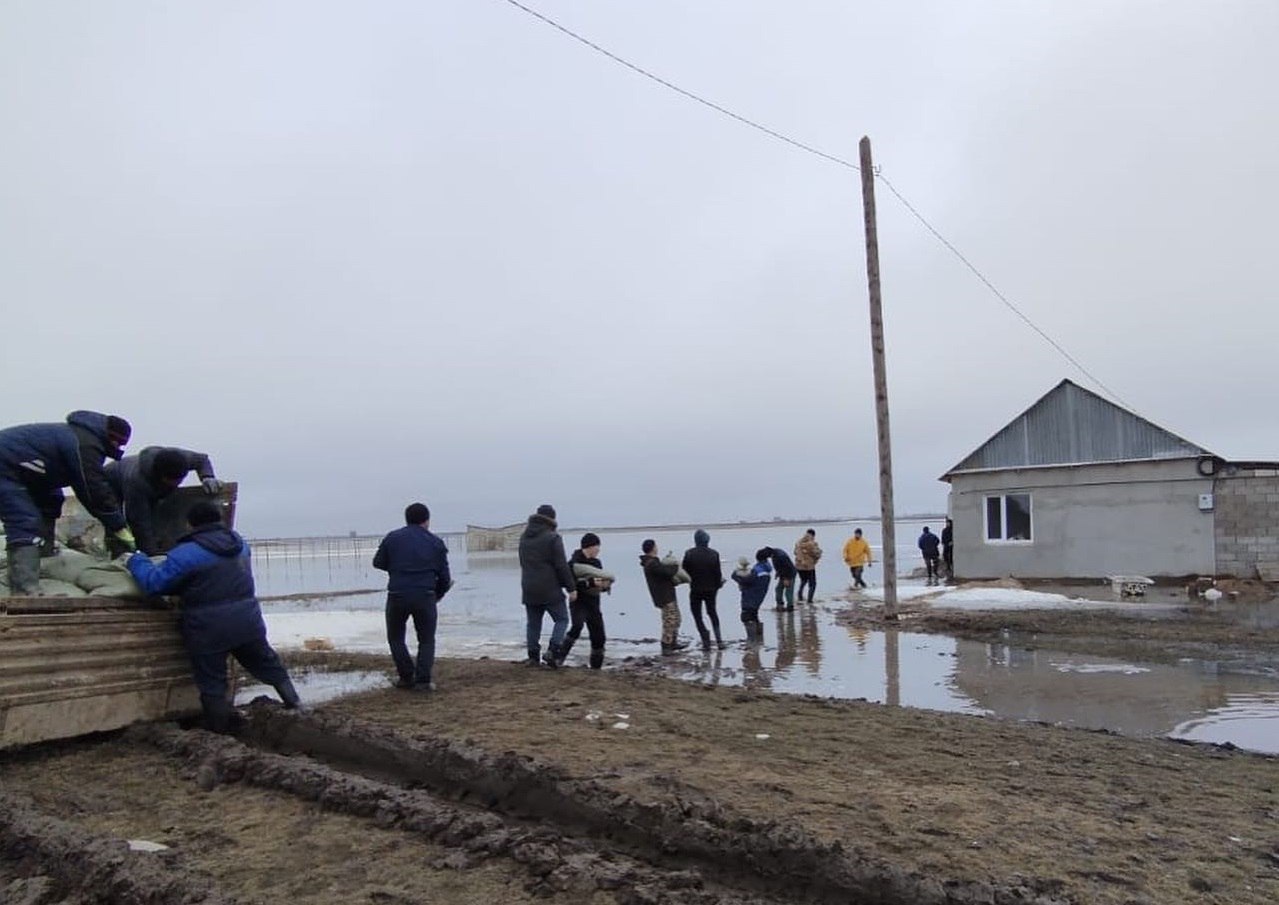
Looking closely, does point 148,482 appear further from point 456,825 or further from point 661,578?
point 661,578

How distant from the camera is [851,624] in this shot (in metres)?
16.6

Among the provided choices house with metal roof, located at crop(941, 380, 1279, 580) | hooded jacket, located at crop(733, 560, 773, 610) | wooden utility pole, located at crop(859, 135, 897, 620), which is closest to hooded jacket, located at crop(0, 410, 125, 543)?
hooded jacket, located at crop(733, 560, 773, 610)

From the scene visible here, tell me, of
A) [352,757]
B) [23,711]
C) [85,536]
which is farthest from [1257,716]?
[85,536]

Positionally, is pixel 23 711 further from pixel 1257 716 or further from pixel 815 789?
pixel 1257 716

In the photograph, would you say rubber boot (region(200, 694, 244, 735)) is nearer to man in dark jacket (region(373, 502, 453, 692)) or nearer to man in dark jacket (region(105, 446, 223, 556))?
man in dark jacket (region(105, 446, 223, 556))

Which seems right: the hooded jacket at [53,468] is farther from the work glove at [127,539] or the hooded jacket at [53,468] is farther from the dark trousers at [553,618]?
the dark trousers at [553,618]

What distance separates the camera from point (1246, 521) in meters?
20.6

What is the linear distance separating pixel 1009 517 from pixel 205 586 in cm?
2188

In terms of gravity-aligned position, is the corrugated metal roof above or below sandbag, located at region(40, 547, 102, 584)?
above

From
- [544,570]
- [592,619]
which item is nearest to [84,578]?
[544,570]

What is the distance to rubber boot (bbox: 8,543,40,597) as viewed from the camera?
649 centimetres

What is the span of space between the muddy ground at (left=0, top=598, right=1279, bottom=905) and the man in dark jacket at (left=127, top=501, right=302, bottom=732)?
462 millimetres

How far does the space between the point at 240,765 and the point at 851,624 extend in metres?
12.7

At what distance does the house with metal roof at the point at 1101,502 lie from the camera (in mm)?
20781
